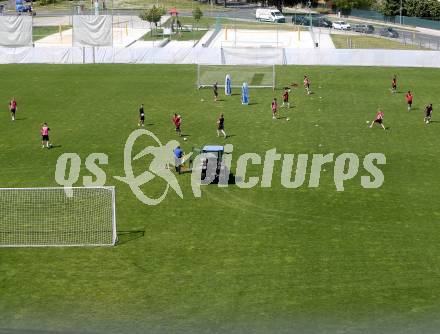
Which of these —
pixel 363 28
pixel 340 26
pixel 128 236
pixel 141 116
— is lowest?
pixel 128 236

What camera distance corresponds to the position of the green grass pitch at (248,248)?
74.1 feet

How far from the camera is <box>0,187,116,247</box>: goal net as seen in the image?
28.2 metres

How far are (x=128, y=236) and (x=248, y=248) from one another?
440 centimetres

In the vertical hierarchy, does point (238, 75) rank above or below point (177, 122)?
above

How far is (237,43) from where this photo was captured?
79.1 metres

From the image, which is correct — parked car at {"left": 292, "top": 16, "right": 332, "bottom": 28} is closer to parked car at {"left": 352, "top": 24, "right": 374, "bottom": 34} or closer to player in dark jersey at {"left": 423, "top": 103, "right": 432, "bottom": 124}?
parked car at {"left": 352, "top": 24, "right": 374, "bottom": 34}

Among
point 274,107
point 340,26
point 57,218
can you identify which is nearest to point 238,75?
point 274,107

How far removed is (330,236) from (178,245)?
5.38m

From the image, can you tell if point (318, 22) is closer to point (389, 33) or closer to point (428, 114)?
point (389, 33)

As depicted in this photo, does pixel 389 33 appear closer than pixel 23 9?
Yes

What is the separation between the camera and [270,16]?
338ft

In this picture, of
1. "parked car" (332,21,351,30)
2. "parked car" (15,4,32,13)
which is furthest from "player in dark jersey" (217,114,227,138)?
"parked car" (15,4,32,13)

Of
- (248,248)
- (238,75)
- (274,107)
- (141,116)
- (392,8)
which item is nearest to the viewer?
(248,248)

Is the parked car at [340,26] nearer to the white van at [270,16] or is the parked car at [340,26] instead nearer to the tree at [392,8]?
the white van at [270,16]
